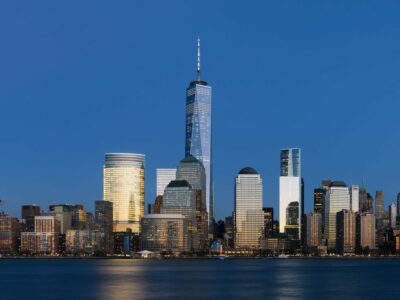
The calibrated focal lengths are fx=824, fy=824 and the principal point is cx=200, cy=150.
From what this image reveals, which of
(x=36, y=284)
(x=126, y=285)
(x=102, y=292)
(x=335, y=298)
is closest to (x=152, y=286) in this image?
(x=126, y=285)

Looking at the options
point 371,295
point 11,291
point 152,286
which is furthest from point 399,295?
point 11,291

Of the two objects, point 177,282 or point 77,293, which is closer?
point 77,293

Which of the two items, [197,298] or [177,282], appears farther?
[177,282]

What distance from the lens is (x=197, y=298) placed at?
111812 mm

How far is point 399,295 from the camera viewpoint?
11994 centimetres

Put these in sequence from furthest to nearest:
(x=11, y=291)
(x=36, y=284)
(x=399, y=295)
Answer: (x=36, y=284), (x=11, y=291), (x=399, y=295)

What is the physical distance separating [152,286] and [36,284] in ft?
82.8

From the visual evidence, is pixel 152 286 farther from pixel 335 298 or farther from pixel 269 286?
pixel 335 298

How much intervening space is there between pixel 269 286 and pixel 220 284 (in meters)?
8.81

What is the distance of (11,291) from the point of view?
5108 inches

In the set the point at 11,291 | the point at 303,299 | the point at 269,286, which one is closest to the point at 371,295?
the point at 303,299

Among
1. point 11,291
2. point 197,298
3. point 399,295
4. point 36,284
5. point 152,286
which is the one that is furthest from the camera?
point 36,284

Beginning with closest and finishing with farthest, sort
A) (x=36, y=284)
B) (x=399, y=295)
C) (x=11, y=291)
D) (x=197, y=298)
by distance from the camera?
(x=197, y=298) < (x=399, y=295) < (x=11, y=291) < (x=36, y=284)

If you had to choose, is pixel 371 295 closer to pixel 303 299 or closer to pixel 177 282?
pixel 303 299
